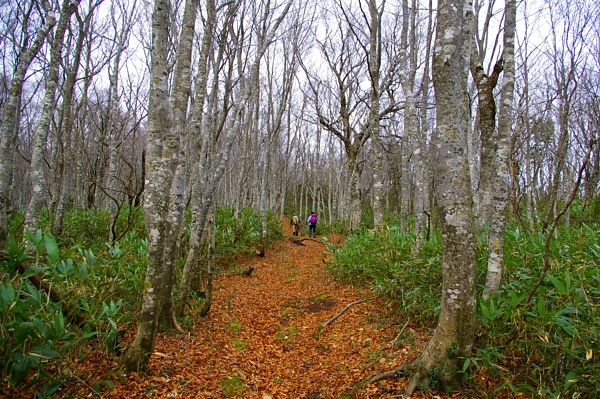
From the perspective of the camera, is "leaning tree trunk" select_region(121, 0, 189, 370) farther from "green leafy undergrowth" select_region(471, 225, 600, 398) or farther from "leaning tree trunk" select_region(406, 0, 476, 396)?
"green leafy undergrowth" select_region(471, 225, 600, 398)

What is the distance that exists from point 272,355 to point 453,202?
288cm

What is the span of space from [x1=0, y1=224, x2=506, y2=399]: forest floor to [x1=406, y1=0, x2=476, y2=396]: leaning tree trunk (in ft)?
1.34

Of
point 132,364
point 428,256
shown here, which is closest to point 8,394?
point 132,364

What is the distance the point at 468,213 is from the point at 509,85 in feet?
7.47

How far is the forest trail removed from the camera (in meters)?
2.86

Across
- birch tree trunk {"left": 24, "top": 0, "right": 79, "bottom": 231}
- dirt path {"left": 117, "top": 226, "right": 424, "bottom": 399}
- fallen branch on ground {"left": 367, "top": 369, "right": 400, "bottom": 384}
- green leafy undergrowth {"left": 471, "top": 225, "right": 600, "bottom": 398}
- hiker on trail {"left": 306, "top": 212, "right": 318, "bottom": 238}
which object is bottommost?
dirt path {"left": 117, "top": 226, "right": 424, "bottom": 399}

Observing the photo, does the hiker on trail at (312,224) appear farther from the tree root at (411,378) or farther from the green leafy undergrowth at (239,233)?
the tree root at (411,378)

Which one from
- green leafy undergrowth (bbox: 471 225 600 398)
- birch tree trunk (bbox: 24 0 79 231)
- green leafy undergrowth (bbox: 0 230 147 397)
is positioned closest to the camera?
green leafy undergrowth (bbox: 0 230 147 397)

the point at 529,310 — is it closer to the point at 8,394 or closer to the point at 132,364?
the point at 132,364

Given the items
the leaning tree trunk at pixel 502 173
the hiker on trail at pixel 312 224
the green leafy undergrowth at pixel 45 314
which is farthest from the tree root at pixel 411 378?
the hiker on trail at pixel 312 224

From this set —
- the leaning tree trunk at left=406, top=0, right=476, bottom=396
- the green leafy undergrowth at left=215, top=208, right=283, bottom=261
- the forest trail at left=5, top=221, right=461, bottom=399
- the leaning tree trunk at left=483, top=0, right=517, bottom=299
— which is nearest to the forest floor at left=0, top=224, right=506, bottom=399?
the forest trail at left=5, top=221, right=461, bottom=399

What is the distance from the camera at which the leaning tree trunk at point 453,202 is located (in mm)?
2607

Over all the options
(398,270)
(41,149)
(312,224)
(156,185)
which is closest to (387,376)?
(398,270)

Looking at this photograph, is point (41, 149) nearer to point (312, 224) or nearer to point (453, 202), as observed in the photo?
point (453, 202)
